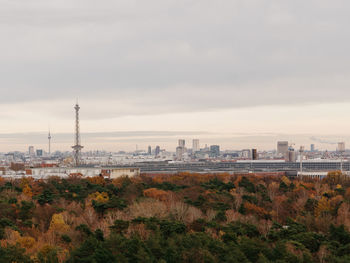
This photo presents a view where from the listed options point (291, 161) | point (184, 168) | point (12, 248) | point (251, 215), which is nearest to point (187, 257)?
point (12, 248)

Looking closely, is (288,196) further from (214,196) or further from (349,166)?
(349,166)

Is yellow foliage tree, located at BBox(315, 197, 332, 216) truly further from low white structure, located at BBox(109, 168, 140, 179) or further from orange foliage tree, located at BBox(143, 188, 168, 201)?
low white structure, located at BBox(109, 168, 140, 179)

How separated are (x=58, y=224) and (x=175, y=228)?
8604 mm

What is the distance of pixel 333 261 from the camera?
85.7ft

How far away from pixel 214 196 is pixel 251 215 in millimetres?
9986

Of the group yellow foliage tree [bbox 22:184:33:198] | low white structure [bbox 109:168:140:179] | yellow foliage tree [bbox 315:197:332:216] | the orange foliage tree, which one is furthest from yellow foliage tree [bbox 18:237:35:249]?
low white structure [bbox 109:168:140:179]

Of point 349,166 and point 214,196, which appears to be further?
point 349,166

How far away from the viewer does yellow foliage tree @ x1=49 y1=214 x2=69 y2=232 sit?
3606 centimetres

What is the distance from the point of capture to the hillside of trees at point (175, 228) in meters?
27.0

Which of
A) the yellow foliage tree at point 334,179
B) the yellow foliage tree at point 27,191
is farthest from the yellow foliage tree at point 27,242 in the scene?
the yellow foliage tree at point 334,179

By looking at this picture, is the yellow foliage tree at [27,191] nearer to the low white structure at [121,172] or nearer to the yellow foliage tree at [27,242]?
the yellow foliage tree at [27,242]

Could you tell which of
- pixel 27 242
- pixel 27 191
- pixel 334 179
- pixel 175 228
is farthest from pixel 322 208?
pixel 27 191

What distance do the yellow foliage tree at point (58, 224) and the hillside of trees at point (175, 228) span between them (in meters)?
0.07

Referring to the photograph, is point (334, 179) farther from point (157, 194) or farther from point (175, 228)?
point (175, 228)
